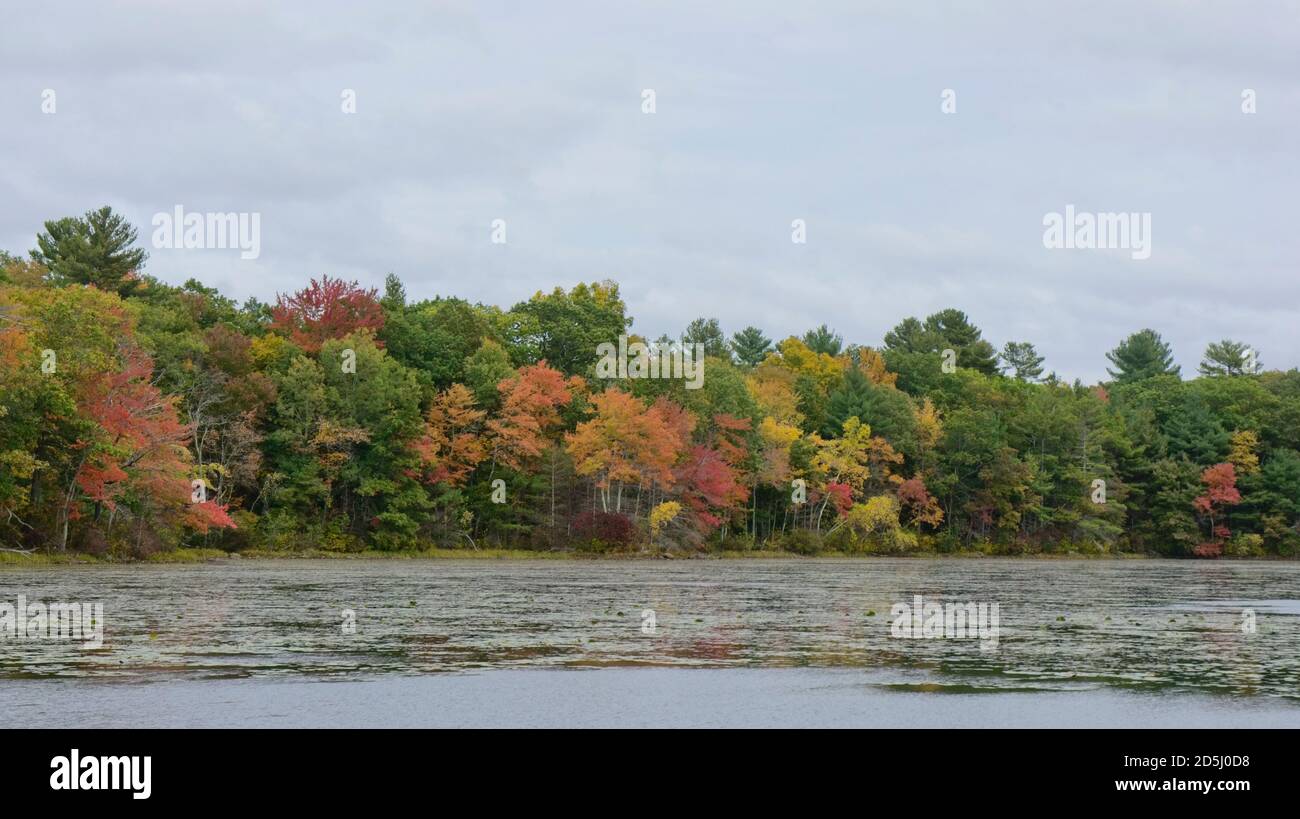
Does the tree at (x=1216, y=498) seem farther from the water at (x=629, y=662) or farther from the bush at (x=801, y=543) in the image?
the water at (x=629, y=662)

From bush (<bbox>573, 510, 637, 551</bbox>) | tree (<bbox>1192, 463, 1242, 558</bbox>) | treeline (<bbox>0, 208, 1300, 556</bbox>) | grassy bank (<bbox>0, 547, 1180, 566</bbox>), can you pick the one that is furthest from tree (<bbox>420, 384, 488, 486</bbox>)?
tree (<bbox>1192, 463, 1242, 558</bbox>)

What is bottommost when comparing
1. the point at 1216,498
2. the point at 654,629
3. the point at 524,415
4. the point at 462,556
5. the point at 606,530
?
the point at 462,556

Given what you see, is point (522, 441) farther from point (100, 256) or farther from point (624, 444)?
point (100, 256)

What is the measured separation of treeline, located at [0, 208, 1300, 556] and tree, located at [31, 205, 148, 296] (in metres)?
0.19

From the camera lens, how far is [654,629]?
986 inches

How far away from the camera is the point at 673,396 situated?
86312 mm

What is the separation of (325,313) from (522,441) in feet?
46.7

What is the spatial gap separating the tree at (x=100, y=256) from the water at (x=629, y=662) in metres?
52.2

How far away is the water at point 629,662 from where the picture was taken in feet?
48.4

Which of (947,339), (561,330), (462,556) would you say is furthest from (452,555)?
(947,339)

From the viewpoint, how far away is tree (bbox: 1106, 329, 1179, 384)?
169 meters

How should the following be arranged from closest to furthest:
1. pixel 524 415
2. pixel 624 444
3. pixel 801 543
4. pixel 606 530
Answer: pixel 606 530, pixel 624 444, pixel 524 415, pixel 801 543

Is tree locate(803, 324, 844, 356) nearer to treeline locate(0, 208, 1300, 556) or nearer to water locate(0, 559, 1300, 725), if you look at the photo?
treeline locate(0, 208, 1300, 556)

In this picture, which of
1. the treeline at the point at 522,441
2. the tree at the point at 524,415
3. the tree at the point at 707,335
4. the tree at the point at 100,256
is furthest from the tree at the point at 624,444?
the tree at the point at 707,335
